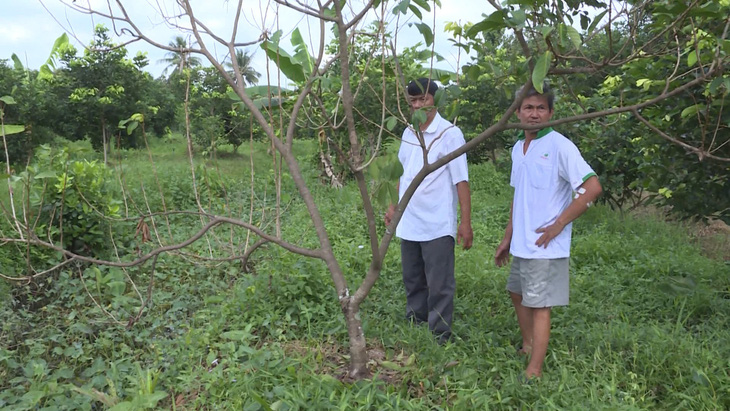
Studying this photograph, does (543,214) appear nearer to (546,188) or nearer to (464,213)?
(546,188)

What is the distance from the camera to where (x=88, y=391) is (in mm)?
2396

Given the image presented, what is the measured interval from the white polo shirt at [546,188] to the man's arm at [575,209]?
39 mm

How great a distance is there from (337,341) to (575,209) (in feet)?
4.66

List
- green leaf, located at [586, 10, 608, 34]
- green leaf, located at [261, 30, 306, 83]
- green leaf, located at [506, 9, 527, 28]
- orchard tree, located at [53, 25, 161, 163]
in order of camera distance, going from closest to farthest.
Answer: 1. green leaf, located at [506, 9, 527, 28]
2. green leaf, located at [586, 10, 608, 34]
3. green leaf, located at [261, 30, 306, 83]
4. orchard tree, located at [53, 25, 161, 163]

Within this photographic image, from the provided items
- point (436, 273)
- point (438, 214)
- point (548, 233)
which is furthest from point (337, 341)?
point (548, 233)

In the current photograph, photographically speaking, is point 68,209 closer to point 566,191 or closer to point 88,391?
point 88,391

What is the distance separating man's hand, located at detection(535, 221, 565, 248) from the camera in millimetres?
2352

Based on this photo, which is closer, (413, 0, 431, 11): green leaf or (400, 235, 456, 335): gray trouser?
(413, 0, 431, 11): green leaf

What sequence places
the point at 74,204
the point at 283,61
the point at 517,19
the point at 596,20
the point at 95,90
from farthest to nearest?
the point at 95,90 → the point at 74,204 → the point at 283,61 → the point at 596,20 → the point at 517,19

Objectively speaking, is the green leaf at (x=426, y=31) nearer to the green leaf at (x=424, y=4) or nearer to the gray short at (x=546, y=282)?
the green leaf at (x=424, y=4)

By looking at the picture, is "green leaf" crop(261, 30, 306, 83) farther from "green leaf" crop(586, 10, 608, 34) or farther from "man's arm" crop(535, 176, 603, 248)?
"man's arm" crop(535, 176, 603, 248)

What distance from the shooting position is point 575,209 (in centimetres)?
230

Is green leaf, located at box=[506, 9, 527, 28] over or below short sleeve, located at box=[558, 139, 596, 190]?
over

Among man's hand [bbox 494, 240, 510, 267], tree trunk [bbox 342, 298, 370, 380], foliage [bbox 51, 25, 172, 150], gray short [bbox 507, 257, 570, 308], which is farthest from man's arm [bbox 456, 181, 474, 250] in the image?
foliage [bbox 51, 25, 172, 150]
